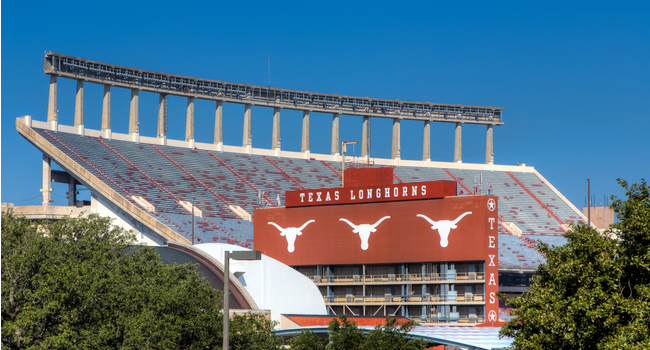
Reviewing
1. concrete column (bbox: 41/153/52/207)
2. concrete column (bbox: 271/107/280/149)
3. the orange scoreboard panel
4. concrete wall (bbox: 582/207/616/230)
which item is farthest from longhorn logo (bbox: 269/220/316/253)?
concrete wall (bbox: 582/207/616/230)

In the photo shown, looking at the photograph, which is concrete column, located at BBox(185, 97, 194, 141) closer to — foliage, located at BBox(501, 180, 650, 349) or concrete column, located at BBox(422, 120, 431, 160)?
concrete column, located at BBox(422, 120, 431, 160)

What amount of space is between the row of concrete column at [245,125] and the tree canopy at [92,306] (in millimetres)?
75490

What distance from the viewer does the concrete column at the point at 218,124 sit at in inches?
5085

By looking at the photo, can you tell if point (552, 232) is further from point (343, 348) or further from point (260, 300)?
point (343, 348)

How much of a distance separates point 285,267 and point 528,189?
80645 millimetres

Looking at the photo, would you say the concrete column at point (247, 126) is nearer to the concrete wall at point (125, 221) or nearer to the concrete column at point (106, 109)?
the concrete column at point (106, 109)

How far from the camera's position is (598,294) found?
3067 centimetres

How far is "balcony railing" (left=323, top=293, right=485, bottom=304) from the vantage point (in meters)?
68.1

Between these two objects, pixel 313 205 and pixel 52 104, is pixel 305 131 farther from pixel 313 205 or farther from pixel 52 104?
pixel 313 205

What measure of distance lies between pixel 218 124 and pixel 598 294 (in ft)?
339

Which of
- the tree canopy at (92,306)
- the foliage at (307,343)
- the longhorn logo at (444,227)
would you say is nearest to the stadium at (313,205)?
the longhorn logo at (444,227)

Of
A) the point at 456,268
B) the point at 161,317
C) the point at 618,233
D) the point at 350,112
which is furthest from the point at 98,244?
the point at 350,112

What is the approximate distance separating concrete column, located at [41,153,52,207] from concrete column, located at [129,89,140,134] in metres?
19.7

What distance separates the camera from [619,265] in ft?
102
